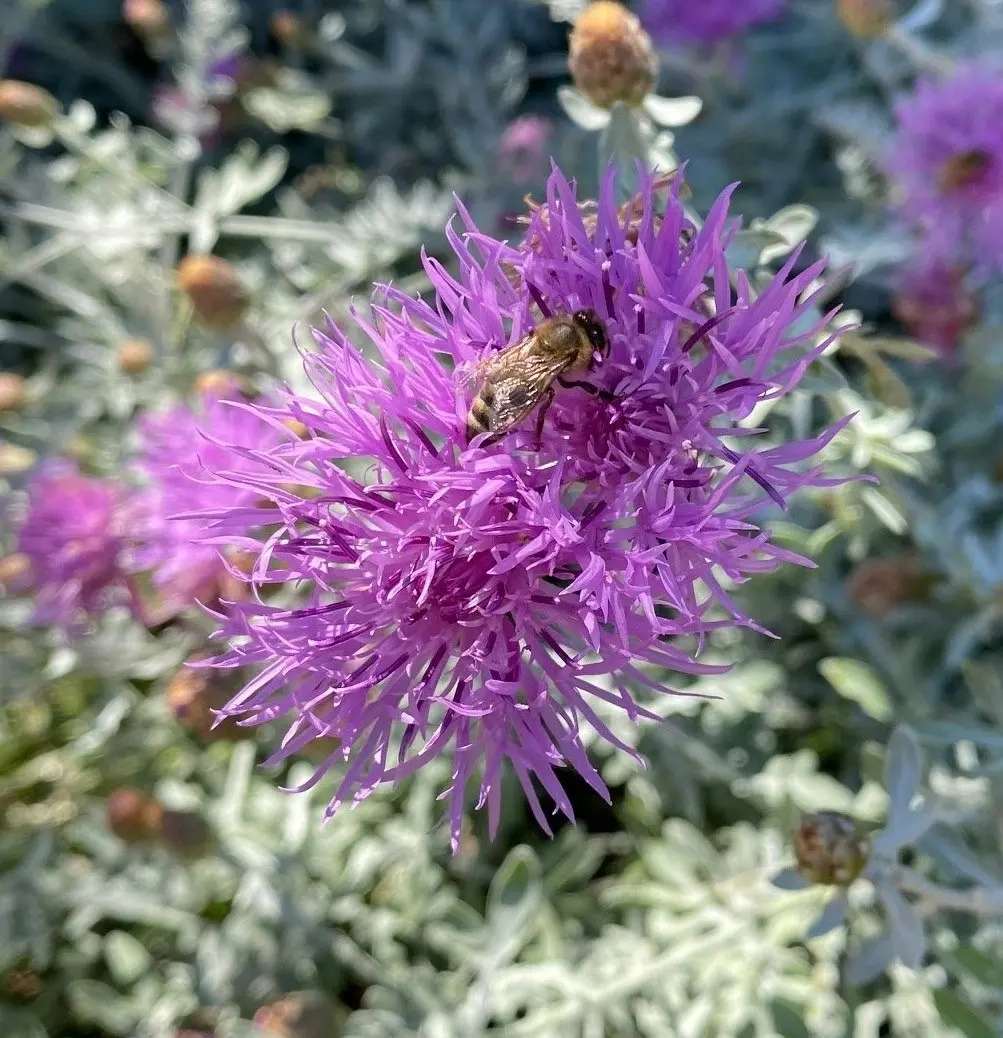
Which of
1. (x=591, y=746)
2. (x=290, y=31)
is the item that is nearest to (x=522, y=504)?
(x=591, y=746)

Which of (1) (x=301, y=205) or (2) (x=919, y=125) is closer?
(2) (x=919, y=125)

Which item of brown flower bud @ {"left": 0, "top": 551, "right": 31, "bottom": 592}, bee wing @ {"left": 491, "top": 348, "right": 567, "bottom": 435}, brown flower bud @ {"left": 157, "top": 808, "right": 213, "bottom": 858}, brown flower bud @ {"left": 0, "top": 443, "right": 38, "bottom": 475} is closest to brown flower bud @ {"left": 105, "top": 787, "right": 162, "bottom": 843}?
brown flower bud @ {"left": 157, "top": 808, "right": 213, "bottom": 858}

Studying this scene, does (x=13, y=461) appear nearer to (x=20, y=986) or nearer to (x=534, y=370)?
(x=20, y=986)

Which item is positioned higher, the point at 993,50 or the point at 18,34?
the point at 18,34

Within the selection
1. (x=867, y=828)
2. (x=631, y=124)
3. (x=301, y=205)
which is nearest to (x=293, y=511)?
(x=631, y=124)

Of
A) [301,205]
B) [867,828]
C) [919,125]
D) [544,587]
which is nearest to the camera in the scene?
[544,587]

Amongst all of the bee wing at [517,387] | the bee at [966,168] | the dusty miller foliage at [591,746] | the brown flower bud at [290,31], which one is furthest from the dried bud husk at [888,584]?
the brown flower bud at [290,31]

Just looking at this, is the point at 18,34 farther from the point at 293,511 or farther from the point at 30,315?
the point at 293,511
